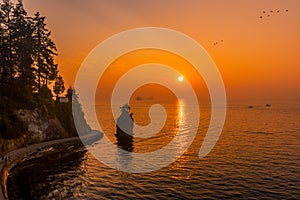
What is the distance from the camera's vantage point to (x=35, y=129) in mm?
64750

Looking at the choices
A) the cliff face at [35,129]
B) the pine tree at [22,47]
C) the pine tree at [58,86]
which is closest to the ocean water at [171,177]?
the cliff face at [35,129]

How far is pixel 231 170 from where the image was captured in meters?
44.8

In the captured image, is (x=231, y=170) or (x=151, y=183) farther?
(x=231, y=170)

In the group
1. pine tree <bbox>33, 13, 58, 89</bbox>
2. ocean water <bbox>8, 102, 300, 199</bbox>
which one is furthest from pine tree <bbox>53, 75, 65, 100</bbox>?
ocean water <bbox>8, 102, 300, 199</bbox>

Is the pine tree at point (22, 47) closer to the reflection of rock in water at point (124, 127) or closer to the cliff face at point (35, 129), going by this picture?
the cliff face at point (35, 129)

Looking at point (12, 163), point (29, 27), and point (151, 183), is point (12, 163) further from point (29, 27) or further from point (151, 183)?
point (29, 27)

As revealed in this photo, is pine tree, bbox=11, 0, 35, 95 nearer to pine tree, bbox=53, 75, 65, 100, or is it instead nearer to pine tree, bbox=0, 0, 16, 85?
pine tree, bbox=0, 0, 16, 85

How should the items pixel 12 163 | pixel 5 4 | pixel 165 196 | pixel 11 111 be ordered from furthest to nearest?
pixel 5 4
pixel 11 111
pixel 12 163
pixel 165 196

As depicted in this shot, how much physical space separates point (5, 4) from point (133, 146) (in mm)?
56230

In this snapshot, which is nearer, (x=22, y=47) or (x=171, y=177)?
(x=171, y=177)

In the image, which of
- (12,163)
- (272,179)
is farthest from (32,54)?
(272,179)

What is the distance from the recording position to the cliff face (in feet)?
180

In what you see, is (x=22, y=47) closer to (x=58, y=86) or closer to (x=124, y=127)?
(x=58, y=86)

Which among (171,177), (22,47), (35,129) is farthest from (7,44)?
(171,177)
